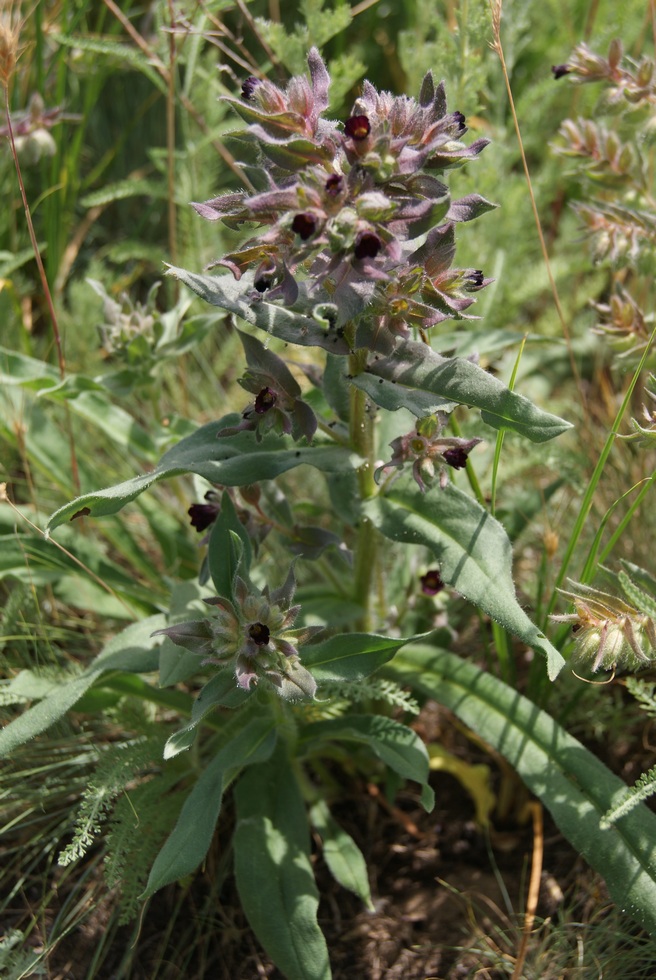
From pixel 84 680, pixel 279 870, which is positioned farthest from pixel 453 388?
pixel 279 870

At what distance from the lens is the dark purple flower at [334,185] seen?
1.56 m

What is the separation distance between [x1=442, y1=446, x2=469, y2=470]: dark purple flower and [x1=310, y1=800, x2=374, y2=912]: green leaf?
3.13 ft

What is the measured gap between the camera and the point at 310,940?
1904 millimetres

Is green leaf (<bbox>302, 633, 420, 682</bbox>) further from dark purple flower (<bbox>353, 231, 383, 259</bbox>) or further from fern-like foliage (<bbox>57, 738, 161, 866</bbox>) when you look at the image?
dark purple flower (<bbox>353, 231, 383, 259</bbox>)

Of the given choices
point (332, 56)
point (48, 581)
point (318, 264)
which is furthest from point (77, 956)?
point (332, 56)

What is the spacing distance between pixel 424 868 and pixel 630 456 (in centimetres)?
135

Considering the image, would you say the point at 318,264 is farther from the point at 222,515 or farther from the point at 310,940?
the point at 310,940

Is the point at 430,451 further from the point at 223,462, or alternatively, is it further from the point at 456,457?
the point at 223,462

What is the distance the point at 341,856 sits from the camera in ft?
6.96

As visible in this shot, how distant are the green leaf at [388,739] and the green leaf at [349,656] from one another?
237 millimetres

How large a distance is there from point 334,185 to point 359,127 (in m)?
0.11

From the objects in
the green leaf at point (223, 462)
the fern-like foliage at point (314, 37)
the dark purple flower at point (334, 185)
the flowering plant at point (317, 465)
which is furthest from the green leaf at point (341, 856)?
the fern-like foliage at point (314, 37)

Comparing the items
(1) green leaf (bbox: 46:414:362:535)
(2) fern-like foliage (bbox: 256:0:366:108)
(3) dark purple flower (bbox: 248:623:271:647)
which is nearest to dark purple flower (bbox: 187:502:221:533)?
(1) green leaf (bbox: 46:414:362:535)

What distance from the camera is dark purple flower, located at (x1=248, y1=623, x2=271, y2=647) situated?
1742mm
